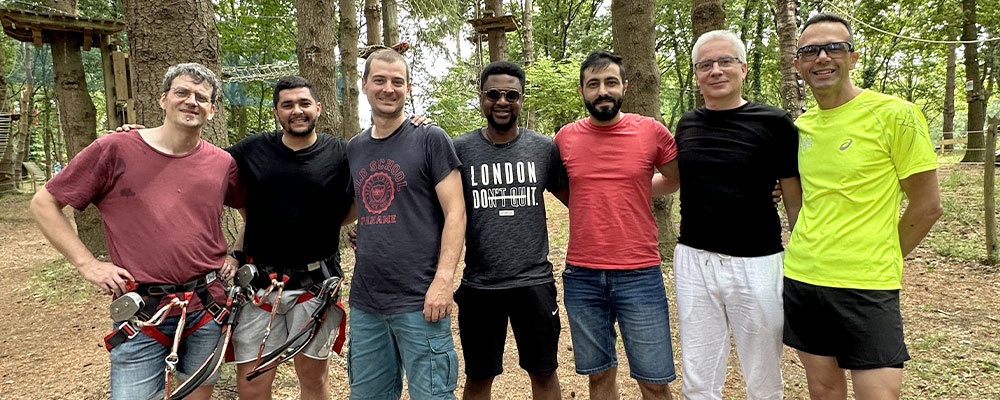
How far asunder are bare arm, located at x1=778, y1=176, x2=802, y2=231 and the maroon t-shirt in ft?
10.6

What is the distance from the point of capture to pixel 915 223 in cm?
267

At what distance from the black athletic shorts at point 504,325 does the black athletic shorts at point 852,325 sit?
1.31 meters

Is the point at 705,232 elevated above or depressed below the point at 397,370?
above

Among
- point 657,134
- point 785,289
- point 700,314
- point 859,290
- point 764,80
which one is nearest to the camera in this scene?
point 859,290

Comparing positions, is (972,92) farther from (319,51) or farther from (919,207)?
(319,51)

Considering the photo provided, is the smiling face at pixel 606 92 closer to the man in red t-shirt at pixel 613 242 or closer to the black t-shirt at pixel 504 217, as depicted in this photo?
the man in red t-shirt at pixel 613 242

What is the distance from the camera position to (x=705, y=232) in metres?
3.07

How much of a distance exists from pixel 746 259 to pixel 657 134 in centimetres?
90

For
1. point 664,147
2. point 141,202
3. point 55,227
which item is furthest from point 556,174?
point 55,227

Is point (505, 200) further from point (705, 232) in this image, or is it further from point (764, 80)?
point (764, 80)

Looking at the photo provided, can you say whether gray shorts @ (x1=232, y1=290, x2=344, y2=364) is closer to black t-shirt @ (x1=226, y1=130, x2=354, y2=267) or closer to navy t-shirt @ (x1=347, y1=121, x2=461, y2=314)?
black t-shirt @ (x1=226, y1=130, x2=354, y2=267)

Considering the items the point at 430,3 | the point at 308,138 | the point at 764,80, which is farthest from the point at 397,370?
the point at 764,80

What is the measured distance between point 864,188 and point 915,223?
33 centimetres

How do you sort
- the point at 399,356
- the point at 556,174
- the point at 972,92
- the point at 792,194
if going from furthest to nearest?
1. the point at 972,92
2. the point at 556,174
3. the point at 399,356
4. the point at 792,194
